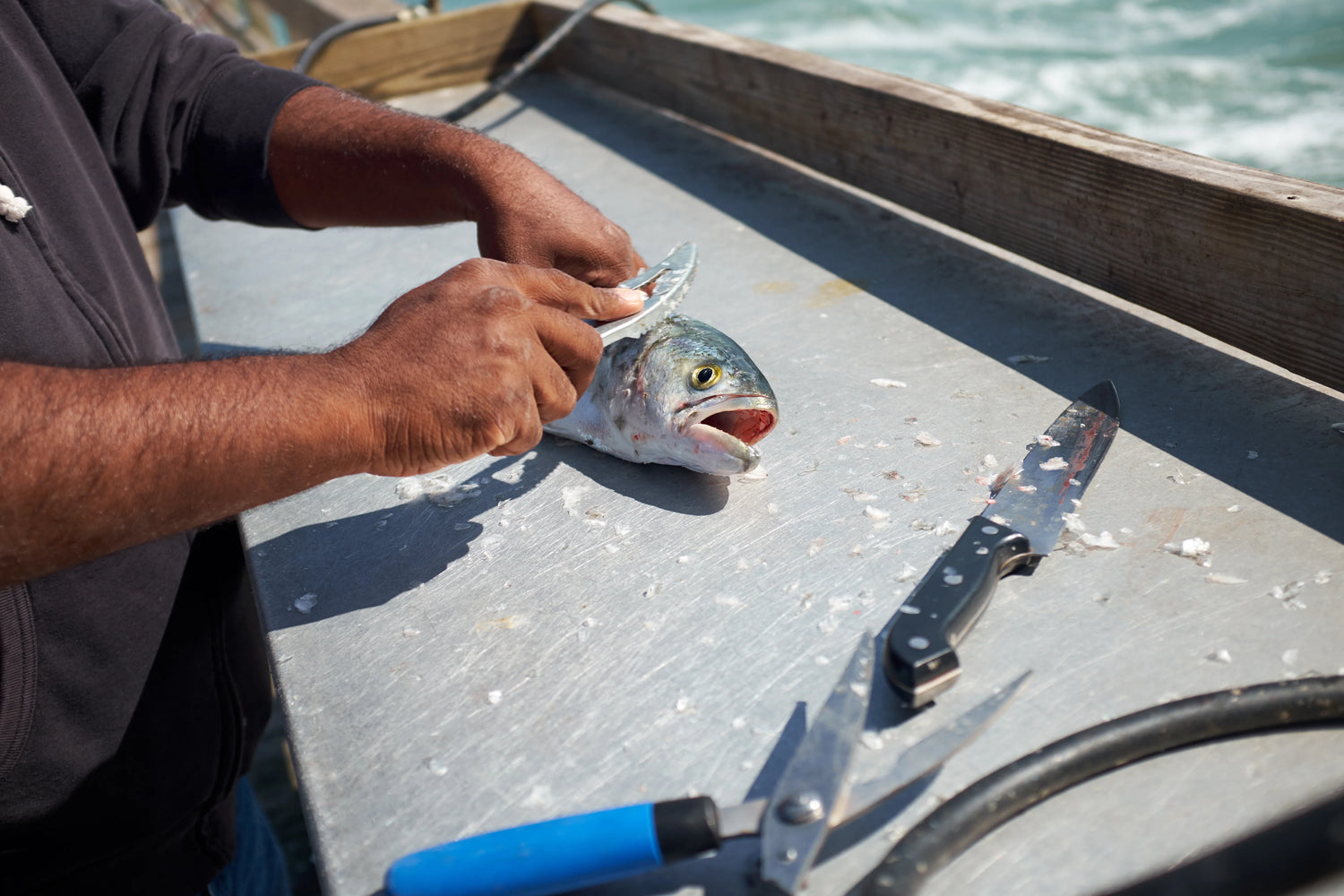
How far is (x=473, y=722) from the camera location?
1.05 metres

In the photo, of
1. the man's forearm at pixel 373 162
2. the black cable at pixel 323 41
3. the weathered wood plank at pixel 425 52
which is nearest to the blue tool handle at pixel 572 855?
the man's forearm at pixel 373 162

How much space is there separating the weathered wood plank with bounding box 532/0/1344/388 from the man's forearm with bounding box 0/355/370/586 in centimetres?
139

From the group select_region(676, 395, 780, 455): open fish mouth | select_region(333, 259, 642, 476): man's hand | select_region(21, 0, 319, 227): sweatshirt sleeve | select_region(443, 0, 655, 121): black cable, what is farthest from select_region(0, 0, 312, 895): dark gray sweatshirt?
select_region(443, 0, 655, 121): black cable

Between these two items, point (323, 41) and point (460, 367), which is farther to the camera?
point (323, 41)

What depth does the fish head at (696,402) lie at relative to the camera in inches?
54.1

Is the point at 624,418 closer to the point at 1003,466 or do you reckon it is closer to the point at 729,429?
the point at 729,429

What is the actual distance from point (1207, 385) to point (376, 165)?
1583 mm

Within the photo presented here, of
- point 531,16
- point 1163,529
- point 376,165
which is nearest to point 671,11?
point 531,16

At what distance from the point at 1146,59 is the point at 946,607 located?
676 centimetres

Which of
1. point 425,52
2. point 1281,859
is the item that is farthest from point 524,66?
point 1281,859

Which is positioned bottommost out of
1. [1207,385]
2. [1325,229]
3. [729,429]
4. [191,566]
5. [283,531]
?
[191,566]

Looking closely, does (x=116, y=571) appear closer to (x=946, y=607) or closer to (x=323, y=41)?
(x=946, y=607)

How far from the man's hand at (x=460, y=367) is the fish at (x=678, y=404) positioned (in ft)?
0.76

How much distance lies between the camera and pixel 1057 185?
1.73 m
